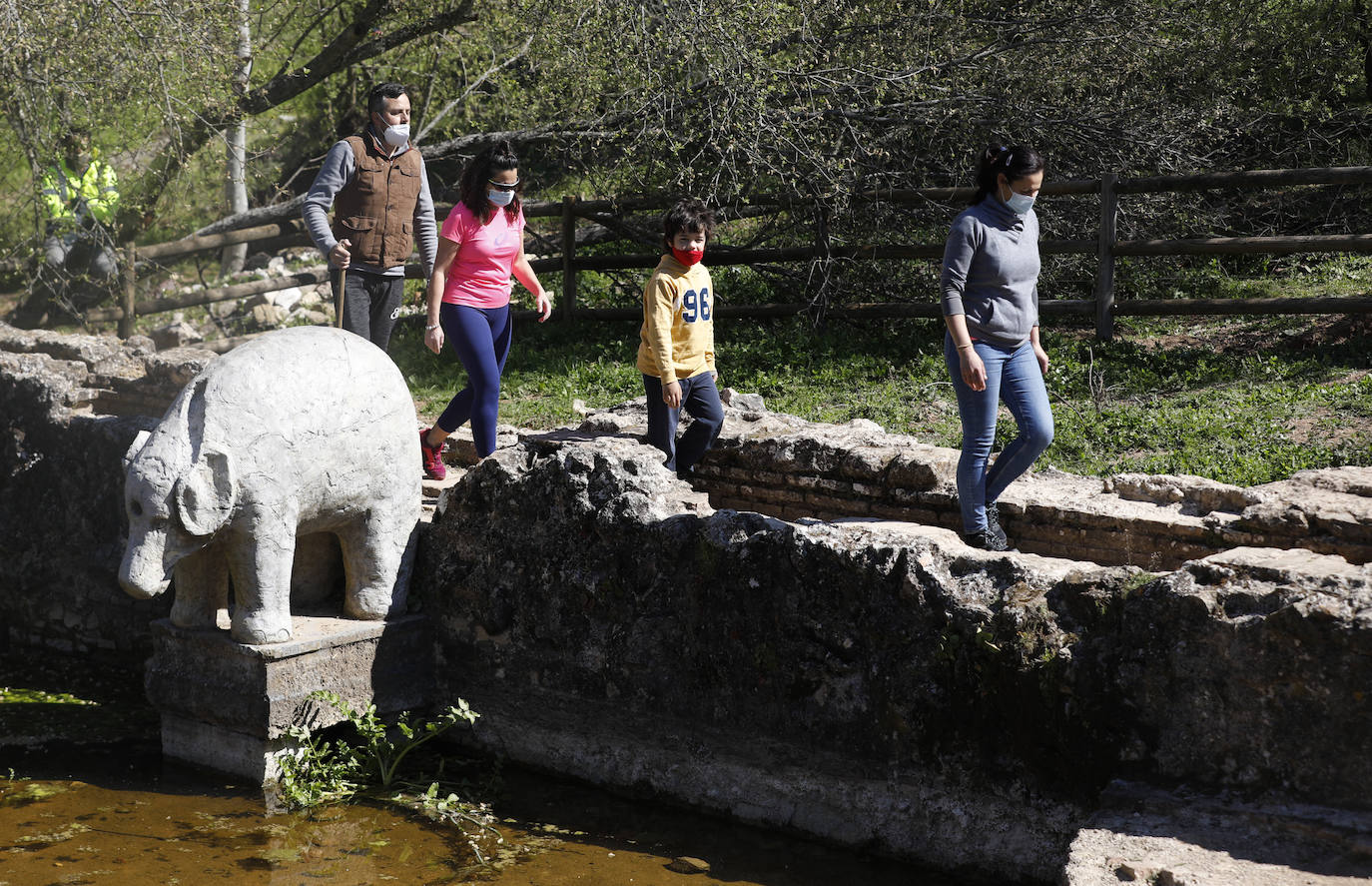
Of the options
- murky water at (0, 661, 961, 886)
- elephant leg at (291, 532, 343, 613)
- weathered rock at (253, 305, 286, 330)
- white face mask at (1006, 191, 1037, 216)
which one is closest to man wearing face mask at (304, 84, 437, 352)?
elephant leg at (291, 532, 343, 613)

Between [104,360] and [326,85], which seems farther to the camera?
[326,85]

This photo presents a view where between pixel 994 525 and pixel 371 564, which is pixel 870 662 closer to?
pixel 994 525

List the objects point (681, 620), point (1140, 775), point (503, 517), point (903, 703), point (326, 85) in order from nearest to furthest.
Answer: point (1140, 775) < point (903, 703) < point (681, 620) < point (503, 517) < point (326, 85)

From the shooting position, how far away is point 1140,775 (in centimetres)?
382

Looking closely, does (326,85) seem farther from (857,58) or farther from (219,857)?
(219,857)

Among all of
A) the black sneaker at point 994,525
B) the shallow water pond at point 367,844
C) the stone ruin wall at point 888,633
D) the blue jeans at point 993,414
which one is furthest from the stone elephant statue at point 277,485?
the black sneaker at point 994,525

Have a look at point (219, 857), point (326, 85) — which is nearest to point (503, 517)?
point (219, 857)

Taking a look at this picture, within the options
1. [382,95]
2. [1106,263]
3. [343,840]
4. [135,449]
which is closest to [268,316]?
[382,95]

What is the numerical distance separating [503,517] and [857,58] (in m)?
7.75

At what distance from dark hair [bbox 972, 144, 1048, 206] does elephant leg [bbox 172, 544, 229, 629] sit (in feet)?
11.3

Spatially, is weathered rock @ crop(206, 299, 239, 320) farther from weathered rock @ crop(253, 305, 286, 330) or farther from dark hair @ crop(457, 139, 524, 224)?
dark hair @ crop(457, 139, 524, 224)

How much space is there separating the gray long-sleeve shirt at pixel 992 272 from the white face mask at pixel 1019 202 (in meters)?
0.05

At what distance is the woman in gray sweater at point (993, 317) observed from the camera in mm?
5070

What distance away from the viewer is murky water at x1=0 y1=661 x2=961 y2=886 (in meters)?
4.30
